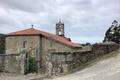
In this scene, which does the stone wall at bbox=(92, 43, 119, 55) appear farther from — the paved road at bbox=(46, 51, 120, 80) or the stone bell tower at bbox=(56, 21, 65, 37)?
the stone bell tower at bbox=(56, 21, 65, 37)

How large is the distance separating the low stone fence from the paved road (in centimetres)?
1429

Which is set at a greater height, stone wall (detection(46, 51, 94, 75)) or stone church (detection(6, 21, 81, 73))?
stone church (detection(6, 21, 81, 73))

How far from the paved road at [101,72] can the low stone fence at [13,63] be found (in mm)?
14287

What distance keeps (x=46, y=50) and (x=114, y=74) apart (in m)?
36.1

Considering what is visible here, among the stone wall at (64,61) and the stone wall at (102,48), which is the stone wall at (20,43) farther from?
the stone wall at (64,61)

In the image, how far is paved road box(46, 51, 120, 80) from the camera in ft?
47.9

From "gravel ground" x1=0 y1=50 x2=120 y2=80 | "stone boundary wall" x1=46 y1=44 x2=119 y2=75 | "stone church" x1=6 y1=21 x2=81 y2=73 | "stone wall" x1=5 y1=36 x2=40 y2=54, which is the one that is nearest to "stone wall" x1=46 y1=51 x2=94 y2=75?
"stone boundary wall" x1=46 y1=44 x2=119 y2=75

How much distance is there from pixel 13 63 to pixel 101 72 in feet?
58.7

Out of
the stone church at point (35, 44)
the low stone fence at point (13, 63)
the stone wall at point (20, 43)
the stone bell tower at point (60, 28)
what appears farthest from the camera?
the stone bell tower at point (60, 28)

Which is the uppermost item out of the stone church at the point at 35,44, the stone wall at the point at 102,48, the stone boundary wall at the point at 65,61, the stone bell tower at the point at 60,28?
the stone bell tower at the point at 60,28

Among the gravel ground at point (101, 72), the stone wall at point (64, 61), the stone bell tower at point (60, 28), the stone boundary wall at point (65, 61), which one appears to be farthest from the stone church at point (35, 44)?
the gravel ground at point (101, 72)

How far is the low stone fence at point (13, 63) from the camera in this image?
31438 mm

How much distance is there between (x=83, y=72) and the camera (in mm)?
16672

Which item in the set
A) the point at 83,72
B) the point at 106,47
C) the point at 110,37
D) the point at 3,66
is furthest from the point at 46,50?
the point at 83,72
